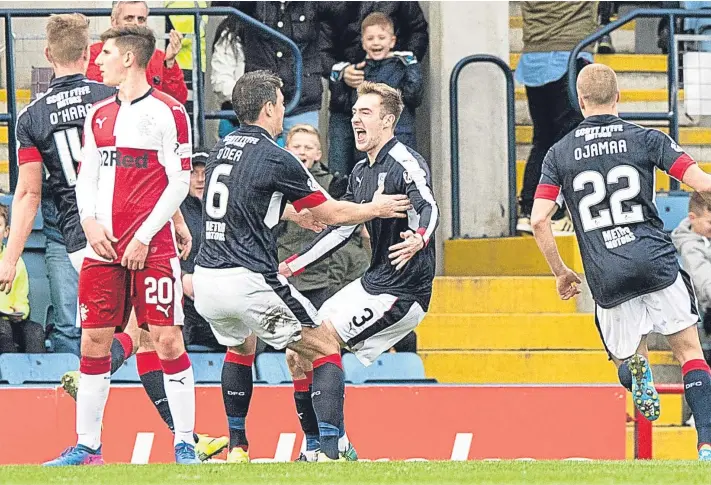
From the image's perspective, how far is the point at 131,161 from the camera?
8.94 m

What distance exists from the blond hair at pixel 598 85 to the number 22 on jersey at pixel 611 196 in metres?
0.40

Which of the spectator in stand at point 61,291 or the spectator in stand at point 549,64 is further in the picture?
the spectator in stand at point 549,64

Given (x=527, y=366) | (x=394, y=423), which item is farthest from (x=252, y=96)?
(x=527, y=366)

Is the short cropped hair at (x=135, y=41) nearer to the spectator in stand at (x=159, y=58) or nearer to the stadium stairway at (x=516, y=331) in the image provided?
the spectator in stand at (x=159, y=58)

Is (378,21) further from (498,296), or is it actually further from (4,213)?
(4,213)

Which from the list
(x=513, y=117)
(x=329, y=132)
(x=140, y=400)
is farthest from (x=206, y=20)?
(x=140, y=400)

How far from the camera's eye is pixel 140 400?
37.1 feet

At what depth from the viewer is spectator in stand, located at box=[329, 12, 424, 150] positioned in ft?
42.2

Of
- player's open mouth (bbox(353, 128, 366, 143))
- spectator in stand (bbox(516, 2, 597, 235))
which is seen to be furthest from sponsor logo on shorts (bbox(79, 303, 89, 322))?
spectator in stand (bbox(516, 2, 597, 235))

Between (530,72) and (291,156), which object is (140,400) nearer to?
(291,156)

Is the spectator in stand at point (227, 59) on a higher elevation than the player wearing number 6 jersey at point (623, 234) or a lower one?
higher

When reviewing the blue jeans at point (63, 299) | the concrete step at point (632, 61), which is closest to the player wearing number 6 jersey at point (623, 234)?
the blue jeans at point (63, 299)

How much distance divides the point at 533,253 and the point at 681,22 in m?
2.63

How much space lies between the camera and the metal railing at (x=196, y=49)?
12.5 meters
